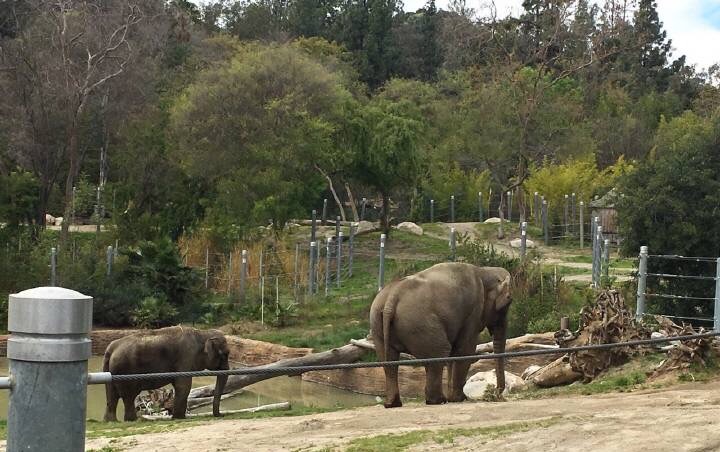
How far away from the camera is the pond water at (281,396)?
54.6 ft

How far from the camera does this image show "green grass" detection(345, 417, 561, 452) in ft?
27.2

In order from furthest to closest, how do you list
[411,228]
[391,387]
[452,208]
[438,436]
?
[452,208], [411,228], [391,387], [438,436]

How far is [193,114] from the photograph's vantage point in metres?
33.8

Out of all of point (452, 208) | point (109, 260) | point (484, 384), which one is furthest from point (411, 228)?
point (484, 384)

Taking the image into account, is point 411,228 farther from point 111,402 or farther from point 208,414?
point 111,402

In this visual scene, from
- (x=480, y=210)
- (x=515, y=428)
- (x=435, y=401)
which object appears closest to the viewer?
(x=515, y=428)

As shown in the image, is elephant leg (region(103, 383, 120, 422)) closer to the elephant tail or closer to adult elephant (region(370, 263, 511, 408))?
adult elephant (region(370, 263, 511, 408))

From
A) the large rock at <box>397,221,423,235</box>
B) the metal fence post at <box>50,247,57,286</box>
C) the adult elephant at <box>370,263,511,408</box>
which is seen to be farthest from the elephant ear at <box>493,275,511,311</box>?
the large rock at <box>397,221,423,235</box>

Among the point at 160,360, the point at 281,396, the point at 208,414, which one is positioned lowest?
the point at 281,396

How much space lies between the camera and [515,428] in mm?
8773

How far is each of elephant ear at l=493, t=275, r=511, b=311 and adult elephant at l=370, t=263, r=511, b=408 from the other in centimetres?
25

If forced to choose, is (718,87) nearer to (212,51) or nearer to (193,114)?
(212,51)

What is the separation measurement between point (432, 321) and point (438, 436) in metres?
3.51

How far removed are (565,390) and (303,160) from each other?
69.7 ft
